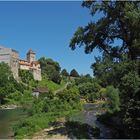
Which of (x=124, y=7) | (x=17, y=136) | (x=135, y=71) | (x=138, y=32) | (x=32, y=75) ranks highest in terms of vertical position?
(x=32, y=75)

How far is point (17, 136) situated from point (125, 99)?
33.0 feet

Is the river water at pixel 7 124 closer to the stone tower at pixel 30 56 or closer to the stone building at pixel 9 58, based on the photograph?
the stone building at pixel 9 58

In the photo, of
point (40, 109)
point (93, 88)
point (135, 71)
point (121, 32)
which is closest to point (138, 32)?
point (121, 32)

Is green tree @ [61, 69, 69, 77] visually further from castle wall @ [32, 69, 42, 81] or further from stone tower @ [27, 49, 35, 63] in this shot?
castle wall @ [32, 69, 42, 81]

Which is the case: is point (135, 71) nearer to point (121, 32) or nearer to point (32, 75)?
point (121, 32)

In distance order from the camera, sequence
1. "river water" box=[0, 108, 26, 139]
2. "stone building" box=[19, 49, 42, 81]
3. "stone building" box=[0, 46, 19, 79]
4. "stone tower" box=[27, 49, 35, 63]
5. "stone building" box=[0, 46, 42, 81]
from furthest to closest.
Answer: "stone tower" box=[27, 49, 35, 63], "stone building" box=[19, 49, 42, 81], "stone building" box=[0, 46, 42, 81], "stone building" box=[0, 46, 19, 79], "river water" box=[0, 108, 26, 139]

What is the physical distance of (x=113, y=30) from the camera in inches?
1284

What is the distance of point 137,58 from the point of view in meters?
30.5

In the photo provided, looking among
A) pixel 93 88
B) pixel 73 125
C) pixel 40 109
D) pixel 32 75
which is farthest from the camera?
pixel 32 75

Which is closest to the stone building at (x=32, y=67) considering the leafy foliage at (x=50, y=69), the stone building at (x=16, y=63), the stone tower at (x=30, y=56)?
the stone building at (x=16, y=63)

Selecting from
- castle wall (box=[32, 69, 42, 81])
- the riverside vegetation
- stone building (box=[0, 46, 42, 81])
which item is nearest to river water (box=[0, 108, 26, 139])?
the riverside vegetation

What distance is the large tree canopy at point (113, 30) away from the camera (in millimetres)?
30062

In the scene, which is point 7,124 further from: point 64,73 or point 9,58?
point 64,73

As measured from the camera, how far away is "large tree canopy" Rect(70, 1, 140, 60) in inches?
A: 1184
